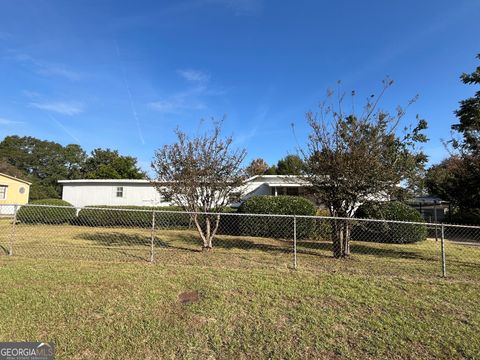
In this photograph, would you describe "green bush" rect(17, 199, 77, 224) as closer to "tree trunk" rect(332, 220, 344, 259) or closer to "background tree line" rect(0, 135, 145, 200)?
"tree trunk" rect(332, 220, 344, 259)

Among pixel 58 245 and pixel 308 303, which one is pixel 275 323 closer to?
pixel 308 303

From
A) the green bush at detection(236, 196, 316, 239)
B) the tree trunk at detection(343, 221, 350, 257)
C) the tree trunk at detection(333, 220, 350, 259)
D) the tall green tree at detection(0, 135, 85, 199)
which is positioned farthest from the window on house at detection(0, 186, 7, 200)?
the tree trunk at detection(343, 221, 350, 257)

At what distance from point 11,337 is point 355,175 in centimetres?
708

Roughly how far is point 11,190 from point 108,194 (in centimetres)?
1070

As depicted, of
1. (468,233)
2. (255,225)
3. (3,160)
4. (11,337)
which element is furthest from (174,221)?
(3,160)

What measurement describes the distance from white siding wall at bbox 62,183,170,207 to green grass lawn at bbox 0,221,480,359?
1289 centimetres

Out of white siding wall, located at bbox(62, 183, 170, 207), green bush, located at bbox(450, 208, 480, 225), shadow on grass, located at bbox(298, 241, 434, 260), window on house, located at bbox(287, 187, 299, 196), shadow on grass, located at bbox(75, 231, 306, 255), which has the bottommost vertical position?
shadow on grass, located at bbox(298, 241, 434, 260)

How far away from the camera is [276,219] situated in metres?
12.7

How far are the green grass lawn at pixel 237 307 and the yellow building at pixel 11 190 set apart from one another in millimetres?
21694

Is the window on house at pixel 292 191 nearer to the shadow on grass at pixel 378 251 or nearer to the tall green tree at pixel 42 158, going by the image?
the shadow on grass at pixel 378 251

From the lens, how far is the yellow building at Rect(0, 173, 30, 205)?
24.7m

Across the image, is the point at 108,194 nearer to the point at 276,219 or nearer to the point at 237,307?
the point at 276,219

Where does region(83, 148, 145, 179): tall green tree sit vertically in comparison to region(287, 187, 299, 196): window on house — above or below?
above

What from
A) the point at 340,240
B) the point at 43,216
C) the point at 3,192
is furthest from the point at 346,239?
the point at 3,192
